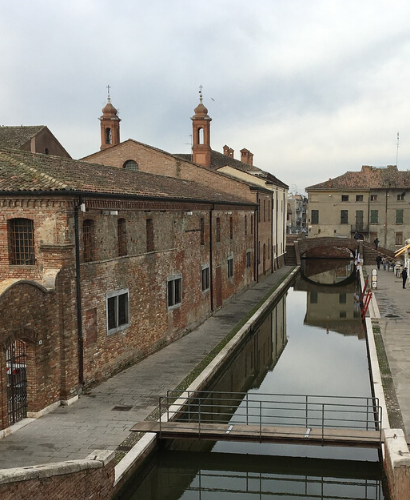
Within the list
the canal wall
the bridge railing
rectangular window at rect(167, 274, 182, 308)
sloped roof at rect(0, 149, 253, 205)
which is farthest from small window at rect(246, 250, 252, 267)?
the canal wall

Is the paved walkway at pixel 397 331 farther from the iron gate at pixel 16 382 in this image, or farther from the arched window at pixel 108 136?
the arched window at pixel 108 136

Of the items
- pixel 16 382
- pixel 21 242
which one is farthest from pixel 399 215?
pixel 16 382

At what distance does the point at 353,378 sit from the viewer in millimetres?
18281

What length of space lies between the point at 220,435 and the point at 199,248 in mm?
12451

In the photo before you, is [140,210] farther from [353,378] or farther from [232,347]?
[353,378]

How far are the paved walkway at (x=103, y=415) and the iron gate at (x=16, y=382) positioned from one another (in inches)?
19.2

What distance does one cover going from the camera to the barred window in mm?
13367

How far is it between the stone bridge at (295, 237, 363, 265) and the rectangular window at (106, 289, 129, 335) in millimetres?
37747

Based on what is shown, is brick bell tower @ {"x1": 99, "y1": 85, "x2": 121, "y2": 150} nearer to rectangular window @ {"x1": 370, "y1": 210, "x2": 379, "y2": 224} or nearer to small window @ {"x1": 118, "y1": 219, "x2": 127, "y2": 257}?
small window @ {"x1": 118, "y1": 219, "x2": 127, "y2": 257}

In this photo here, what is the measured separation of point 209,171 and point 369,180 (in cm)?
3065

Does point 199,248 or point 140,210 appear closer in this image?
point 140,210

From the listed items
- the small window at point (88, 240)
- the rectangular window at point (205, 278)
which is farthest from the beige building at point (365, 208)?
the small window at point (88, 240)

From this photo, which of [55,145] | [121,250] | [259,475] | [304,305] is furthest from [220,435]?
[55,145]

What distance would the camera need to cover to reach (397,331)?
69.5 feet
